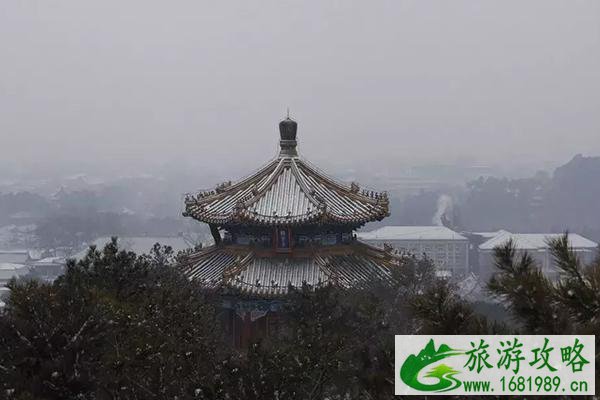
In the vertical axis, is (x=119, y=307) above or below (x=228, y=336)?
above

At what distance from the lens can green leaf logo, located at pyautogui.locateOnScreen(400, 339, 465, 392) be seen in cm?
458

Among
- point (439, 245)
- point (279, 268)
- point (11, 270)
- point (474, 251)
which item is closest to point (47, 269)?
point (11, 270)

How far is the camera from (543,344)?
4.07 meters

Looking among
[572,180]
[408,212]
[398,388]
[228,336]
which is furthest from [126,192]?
[398,388]

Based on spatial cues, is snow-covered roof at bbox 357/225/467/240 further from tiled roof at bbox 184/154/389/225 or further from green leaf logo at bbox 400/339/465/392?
green leaf logo at bbox 400/339/465/392

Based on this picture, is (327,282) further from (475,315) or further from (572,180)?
(572,180)

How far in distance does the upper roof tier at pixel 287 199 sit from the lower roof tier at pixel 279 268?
0.64 meters

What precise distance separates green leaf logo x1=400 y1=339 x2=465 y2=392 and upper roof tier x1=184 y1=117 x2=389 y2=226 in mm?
6197

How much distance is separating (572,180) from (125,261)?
9194cm

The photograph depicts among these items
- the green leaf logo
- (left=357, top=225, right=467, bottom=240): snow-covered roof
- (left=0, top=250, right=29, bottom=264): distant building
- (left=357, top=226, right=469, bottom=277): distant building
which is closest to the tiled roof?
the green leaf logo

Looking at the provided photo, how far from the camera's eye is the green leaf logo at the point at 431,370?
458 centimetres

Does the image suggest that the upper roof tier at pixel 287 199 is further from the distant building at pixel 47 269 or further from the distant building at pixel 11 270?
the distant building at pixel 47 269

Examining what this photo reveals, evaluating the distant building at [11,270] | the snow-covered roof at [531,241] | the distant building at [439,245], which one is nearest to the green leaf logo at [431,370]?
the snow-covered roof at [531,241]

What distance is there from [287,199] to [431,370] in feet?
23.1
